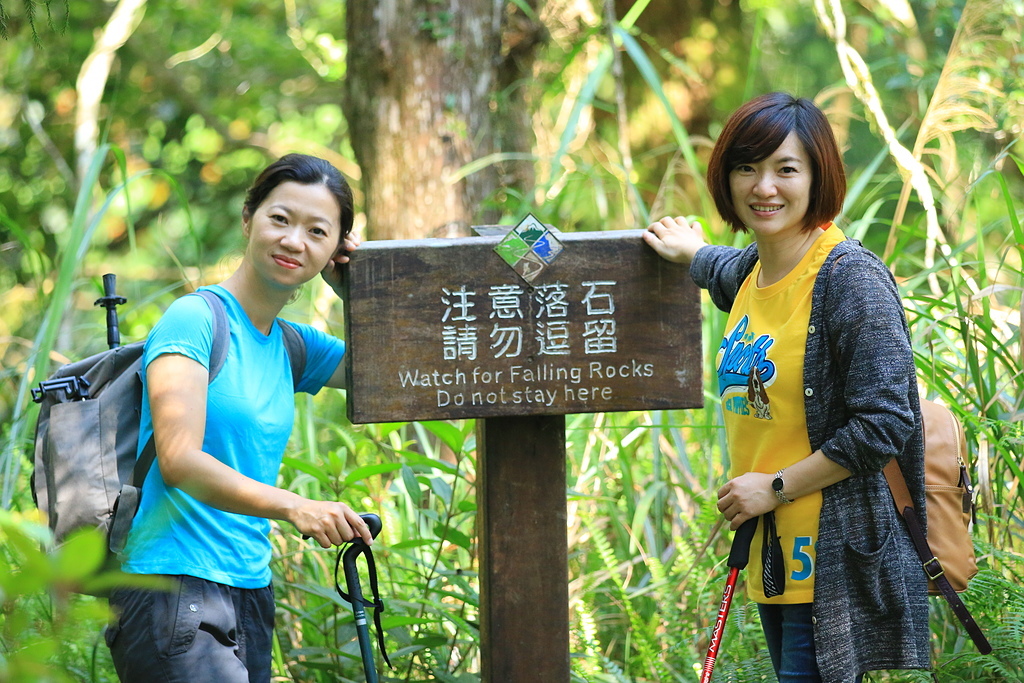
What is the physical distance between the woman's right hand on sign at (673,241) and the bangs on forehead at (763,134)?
0.79 feet

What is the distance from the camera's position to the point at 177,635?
1.58 metres

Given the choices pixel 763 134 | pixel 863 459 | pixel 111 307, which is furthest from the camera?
pixel 111 307

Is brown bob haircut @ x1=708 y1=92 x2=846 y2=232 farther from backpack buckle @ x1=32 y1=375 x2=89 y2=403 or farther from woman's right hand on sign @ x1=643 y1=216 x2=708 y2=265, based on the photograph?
backpack buckle @ x1=32 y1=375 x2=89 y2=403

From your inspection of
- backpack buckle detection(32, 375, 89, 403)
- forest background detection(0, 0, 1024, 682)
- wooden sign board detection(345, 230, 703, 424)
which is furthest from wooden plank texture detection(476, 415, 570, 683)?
backpack buckle detection(32, 375, 89, 403)

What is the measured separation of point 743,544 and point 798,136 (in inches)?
29.0

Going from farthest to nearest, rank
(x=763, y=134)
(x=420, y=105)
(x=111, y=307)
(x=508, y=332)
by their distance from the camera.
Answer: (x=420, y=105) → (x=111, y=307) → (x=508, y=332) → (x=763, y=134)

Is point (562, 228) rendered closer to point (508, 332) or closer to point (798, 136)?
point (508, 332)

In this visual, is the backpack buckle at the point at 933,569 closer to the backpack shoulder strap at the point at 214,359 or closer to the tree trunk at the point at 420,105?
the backpack shoulder strap at the point at 214,359

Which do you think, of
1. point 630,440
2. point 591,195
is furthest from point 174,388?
point 591,195

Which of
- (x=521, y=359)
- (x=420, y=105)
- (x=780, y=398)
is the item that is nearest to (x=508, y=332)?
(x=521, y=359)

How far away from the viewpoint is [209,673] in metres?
1.60

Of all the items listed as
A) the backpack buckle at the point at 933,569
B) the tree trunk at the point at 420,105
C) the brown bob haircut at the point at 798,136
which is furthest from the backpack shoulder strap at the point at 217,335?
the tree trunk at the point at 420,105

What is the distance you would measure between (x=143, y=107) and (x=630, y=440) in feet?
16.4

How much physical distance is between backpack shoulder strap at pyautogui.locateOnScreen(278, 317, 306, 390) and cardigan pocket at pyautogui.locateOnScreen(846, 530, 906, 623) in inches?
44.6
